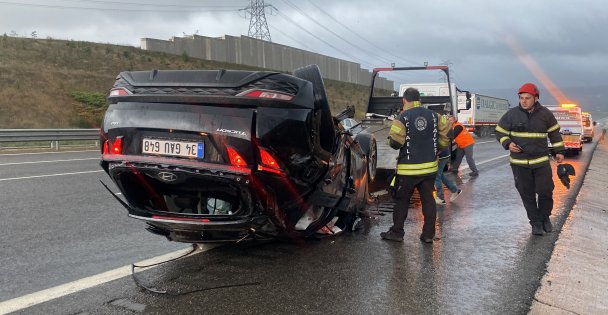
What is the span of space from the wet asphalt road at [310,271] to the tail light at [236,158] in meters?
0.99

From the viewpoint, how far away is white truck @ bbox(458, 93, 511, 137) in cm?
3484

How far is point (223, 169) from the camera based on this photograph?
131 inches

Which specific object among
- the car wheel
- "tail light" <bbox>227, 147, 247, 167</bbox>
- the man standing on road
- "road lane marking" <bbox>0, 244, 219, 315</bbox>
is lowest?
"road lane marking" <bbox>0, 244, 219, 315</bbox>

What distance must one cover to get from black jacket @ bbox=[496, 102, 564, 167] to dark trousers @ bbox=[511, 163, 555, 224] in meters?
0.10

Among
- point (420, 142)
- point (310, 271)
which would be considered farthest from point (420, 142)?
point (310, 271)

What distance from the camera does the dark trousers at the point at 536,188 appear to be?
5520 mm

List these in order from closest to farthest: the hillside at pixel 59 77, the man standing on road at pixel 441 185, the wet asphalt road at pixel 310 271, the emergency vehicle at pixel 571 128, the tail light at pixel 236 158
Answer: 1. the tail light at pixel 236 158
2. the wet asphalt road at pixel 310 271
3. the man standing on road at pixel 441 185
4. the emergency vehicle at pixel 571 128
5. the hillside at pixel 59 77

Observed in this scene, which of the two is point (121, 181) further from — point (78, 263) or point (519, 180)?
point (519, 180)

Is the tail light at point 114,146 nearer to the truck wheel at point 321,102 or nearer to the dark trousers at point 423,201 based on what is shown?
the truck wheel at point 321,102

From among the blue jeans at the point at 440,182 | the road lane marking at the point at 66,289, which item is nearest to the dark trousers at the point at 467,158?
the blue jeans at the point at 440,182

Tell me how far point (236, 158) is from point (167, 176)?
546 millimetres

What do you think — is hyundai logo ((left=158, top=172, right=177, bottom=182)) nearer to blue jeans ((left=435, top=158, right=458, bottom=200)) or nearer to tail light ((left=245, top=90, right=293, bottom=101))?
tail light ((left=245, top=90, right=293, bottom=101))

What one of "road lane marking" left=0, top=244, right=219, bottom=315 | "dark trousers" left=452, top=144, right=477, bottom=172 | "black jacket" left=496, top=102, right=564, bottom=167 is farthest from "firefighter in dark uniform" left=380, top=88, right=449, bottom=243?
"dark trousers" left=452, top=144, right=477, bottom=172

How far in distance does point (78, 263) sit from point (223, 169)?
6.52 feet
